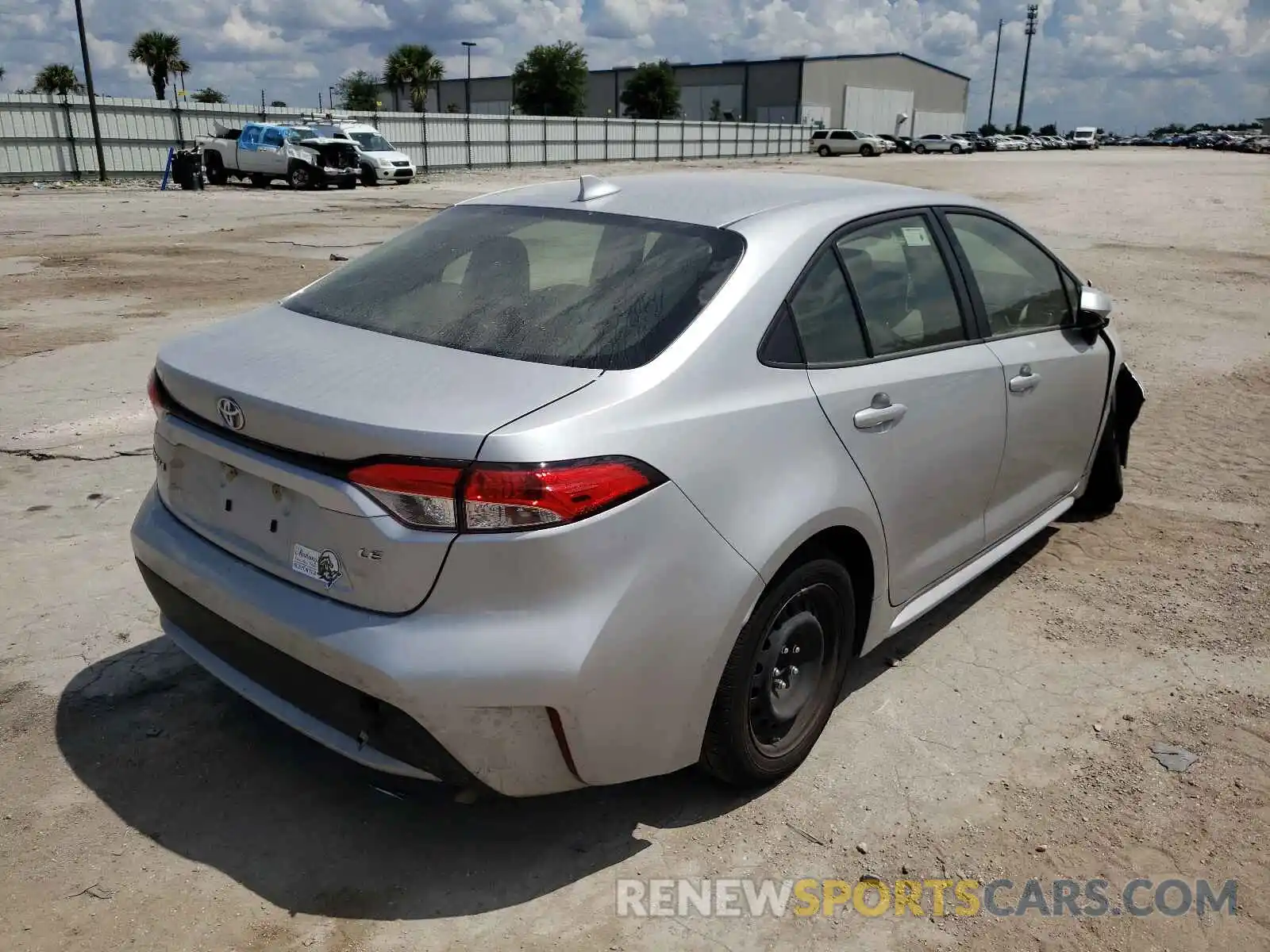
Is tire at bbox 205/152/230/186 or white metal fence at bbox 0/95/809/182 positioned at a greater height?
white metal fence at bbox 0/95/809/182

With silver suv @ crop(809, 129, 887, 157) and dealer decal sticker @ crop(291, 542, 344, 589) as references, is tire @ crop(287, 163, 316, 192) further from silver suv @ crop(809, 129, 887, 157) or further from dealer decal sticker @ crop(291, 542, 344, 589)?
silver suv @ crop(809, 129, 887, 157)

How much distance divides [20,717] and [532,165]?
49280mm

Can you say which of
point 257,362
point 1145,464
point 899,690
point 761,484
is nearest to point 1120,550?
point 1145,464

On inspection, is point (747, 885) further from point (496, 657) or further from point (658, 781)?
point (496, 657)

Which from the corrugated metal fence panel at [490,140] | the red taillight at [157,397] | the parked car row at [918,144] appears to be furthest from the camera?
the parked car row at [918,144]

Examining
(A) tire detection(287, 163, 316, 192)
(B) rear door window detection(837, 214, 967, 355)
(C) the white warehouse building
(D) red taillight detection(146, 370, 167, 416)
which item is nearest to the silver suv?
(C) the white warehouse building

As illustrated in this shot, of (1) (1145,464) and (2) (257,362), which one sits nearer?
(2) (257,362)

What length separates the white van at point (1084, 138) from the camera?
327ft

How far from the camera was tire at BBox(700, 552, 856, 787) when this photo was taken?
2682mm

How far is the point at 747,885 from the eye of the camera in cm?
263

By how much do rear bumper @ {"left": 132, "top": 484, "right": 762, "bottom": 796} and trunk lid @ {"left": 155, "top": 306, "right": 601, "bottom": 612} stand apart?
0.08 meters

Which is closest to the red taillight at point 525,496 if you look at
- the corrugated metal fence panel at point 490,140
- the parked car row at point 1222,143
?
the corrugated metal fence panel at point 490,140

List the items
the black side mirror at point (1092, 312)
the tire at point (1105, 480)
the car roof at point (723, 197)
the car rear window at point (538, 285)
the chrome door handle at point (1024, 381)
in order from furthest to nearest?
the tire at point (1105, 480) → the black side mirror at point (1092, 312) → the chrome door handle at point (1024, 381) → the car roof at point (723, 197) → the car rear window at point (538, 285)

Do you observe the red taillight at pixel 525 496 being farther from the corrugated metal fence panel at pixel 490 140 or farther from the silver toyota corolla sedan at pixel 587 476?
the corrugated metal fence panel at pixel 490 140
